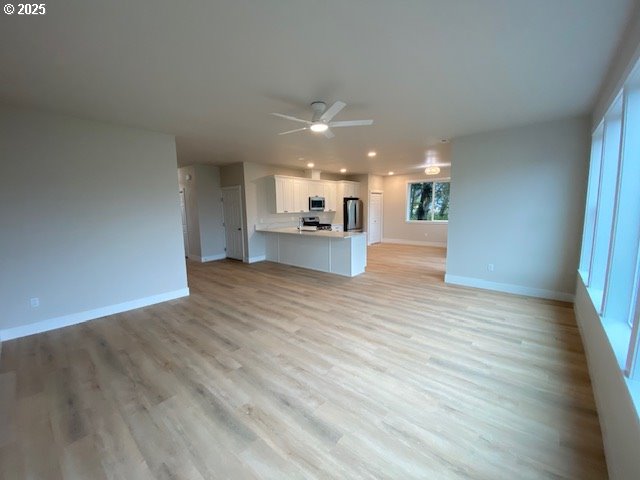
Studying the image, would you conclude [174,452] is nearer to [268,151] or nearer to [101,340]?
[101,340]

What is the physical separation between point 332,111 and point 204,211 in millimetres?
5471

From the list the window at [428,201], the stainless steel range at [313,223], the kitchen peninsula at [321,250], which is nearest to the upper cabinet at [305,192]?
the stainless steel range at [313,223]

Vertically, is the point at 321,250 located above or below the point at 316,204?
below

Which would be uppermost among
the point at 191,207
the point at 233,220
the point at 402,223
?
the point at 191,207

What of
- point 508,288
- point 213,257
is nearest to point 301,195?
point 213,257

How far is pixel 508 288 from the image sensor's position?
4.39 metres

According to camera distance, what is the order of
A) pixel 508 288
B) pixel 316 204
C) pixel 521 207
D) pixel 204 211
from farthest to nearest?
pixel 316 204 < pixel 204 211 < pixel 508 288 < pixel 521 207

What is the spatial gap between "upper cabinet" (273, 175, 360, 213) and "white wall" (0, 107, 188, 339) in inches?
123

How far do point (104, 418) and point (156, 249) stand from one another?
9.03 ft

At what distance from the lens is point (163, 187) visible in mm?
4207

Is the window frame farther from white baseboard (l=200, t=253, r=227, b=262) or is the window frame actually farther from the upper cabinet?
white baseboard (l=200, t=253, r=227, b=262)

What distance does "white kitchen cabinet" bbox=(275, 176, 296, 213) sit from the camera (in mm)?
7052

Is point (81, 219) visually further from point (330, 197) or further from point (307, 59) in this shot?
point (330, 197)

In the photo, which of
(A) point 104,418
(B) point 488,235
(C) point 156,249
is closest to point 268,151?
(C) point 156,249
